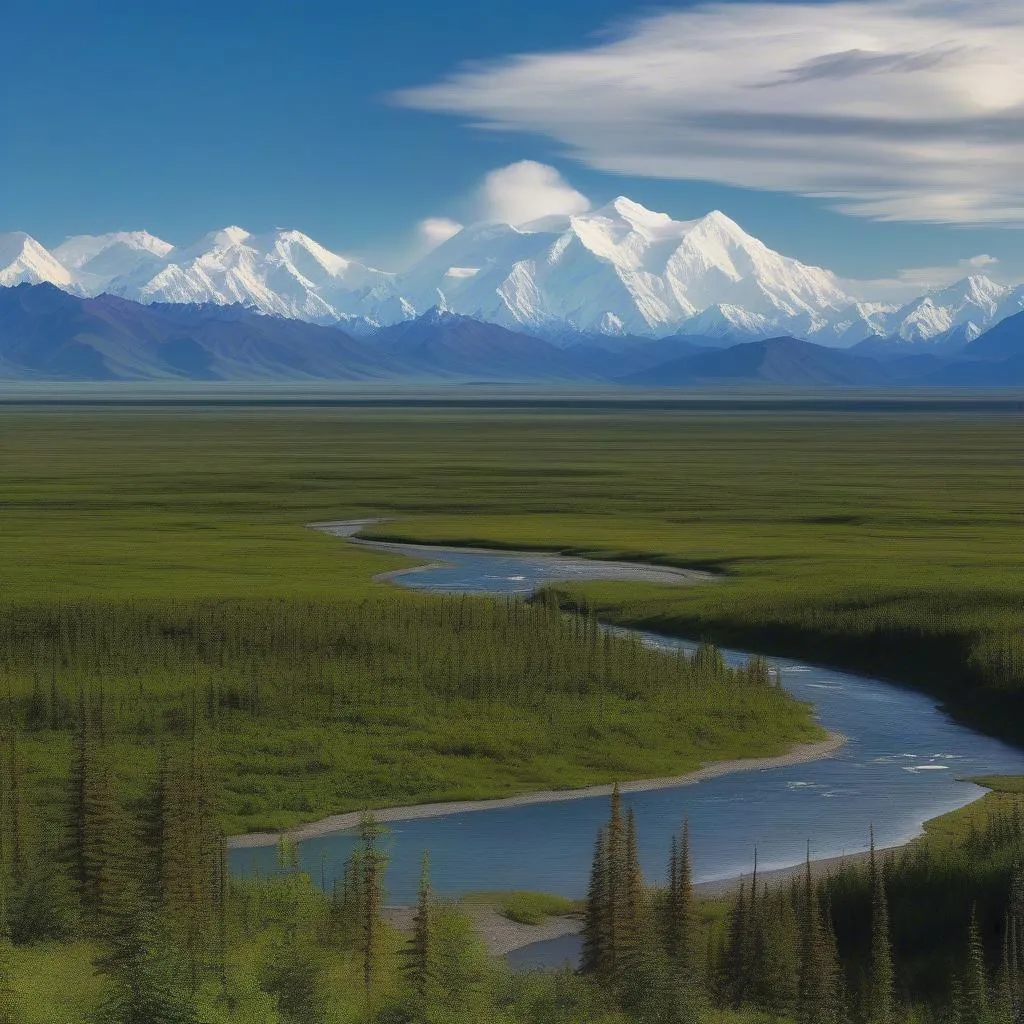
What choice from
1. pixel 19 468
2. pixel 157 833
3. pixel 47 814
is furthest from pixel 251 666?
pixel 19 468

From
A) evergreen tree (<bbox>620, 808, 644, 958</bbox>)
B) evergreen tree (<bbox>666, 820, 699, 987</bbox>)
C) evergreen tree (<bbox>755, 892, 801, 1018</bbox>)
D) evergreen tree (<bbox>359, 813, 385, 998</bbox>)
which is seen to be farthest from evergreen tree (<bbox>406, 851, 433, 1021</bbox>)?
evergreen tree (<bbox>755, 892, 801, 1018</bbox>)

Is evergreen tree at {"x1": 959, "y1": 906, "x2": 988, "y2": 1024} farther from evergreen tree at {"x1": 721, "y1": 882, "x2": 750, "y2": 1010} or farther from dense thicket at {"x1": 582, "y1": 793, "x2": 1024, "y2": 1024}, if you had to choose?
evergreen tree at {"x1": 721, "y1": 882, "x2": 750, "y2": 1010}

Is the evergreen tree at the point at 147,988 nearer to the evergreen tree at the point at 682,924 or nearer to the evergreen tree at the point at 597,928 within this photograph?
the evergreen tree at the point at 597,928

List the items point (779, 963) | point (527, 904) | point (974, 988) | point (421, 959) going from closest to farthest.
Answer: point (974, 988)
point (421, 959)
point (779, 963)
point (527, 904)

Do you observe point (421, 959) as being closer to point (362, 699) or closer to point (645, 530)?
point (362, 699)

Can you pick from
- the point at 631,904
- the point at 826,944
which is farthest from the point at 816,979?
the point at 631,904
